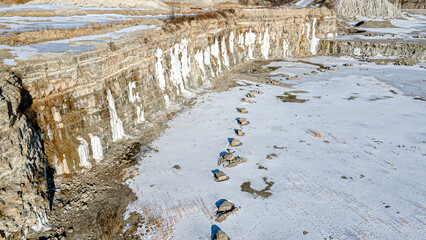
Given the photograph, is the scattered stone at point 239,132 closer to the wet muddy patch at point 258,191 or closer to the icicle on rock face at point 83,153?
the wet muddy patch at point 258,191

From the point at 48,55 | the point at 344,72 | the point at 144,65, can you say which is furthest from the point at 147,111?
the point at 344,72

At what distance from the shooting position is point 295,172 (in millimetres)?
15133

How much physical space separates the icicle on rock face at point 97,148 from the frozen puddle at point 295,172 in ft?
8.23

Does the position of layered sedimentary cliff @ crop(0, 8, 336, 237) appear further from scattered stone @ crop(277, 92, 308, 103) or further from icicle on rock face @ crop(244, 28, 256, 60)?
icicle on rock face @ crop(244, 28, 256, 60)

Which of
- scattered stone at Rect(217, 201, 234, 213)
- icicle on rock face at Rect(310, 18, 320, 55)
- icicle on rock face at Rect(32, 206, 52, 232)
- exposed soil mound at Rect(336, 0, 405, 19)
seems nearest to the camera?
icicle on rock face at Rect(32, 206, 52, 232)

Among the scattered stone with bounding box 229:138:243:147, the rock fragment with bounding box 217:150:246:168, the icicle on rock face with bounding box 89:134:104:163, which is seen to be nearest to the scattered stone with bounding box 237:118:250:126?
the scattered stone with bounding box 229:138:243:147

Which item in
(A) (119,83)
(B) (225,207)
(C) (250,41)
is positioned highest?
(C) (250,41)

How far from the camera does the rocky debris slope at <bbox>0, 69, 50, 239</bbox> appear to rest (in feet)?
32.6

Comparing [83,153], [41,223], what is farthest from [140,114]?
[41,223]

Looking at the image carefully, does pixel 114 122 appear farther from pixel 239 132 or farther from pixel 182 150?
pixel 239 132

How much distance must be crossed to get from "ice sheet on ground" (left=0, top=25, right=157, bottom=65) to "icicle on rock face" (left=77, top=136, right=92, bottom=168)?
484cm

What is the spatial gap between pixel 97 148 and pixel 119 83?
4495mm

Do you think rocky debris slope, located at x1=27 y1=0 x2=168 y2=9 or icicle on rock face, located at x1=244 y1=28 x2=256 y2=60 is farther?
icicle on rock face, located at x1=244 y1=28 x2=256 y2=60

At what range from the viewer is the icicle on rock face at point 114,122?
54.7 feet
